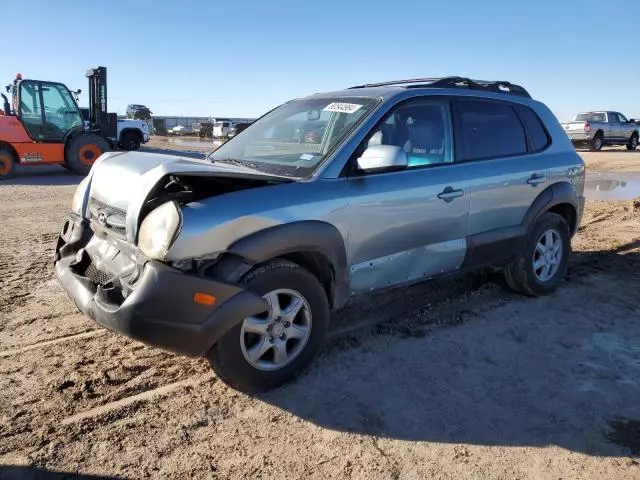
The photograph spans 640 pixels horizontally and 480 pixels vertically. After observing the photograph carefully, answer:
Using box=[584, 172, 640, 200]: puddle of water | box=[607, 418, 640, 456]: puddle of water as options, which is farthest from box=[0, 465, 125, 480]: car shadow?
box=[584, 172, 640, 200]: puddle of water

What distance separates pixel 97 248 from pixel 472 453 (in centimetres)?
266

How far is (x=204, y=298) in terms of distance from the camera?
9.48 feet

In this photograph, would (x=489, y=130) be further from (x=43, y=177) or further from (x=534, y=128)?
(x=43, y=177)

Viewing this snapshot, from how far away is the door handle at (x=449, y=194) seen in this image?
4.09 meters

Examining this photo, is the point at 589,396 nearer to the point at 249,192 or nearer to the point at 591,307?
the point at 591,307

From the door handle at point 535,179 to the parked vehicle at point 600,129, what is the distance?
23.9 m

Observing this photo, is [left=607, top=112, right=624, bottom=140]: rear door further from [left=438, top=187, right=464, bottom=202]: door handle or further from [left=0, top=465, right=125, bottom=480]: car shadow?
[left=0, top=465, right=125, bottom=480]: car shadow

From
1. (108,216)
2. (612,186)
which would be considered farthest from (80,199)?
(612,186)

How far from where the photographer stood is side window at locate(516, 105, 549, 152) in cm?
514

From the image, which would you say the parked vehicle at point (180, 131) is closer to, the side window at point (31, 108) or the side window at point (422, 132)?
the side window at point (31, 108)

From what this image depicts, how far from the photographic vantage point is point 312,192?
338 cm

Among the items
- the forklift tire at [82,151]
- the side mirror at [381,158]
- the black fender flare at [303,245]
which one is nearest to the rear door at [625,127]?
the forklift tire at [82,151]

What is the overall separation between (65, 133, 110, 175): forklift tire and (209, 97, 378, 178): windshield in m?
11.9

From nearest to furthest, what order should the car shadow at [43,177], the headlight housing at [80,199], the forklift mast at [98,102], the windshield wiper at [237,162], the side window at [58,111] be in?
the headlight housing at [80,199] < the windshield wiper at [237,162] < the car shadow at [43,177] < the side window at [58,111] < the forklift mast at [98,102]
